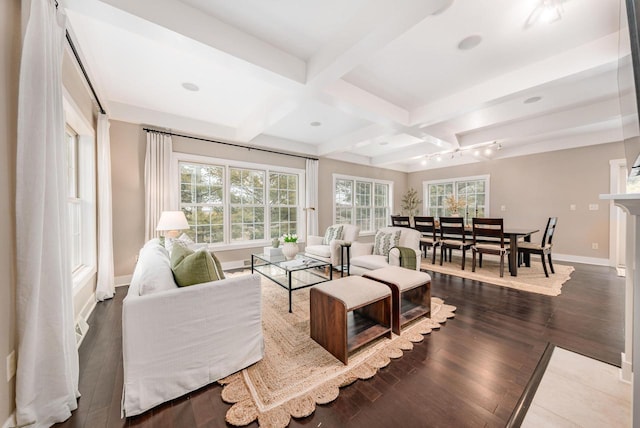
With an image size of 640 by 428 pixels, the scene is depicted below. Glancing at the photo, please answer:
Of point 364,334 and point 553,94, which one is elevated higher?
point 553,94

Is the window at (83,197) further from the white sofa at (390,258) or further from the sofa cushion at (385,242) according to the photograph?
the sofa cushion at (385,242)

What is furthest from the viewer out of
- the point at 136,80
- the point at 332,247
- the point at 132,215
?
the point at 332,247

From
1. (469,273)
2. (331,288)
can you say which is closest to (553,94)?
(469,273)

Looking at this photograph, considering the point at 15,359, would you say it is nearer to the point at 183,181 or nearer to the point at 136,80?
the point at 136,80

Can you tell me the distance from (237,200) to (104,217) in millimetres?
2005

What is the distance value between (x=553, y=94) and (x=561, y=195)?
9.86 feet

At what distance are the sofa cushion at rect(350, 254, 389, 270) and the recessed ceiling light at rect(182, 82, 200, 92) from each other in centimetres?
319

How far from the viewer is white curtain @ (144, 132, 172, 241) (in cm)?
358

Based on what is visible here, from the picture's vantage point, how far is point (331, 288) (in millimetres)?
1941

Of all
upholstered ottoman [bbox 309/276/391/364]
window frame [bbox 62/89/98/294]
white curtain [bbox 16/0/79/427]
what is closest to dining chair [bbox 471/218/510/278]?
upholstered ottoman [bbox 309/276/391/364]

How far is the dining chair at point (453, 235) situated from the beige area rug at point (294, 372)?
233 cm

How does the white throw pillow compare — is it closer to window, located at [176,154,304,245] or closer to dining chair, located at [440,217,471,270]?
window, located at [176,154,304,245]

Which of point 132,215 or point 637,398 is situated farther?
point 132,215

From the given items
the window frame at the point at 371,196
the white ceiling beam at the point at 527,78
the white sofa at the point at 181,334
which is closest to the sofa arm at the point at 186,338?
the white sofa at the point at 181,334
